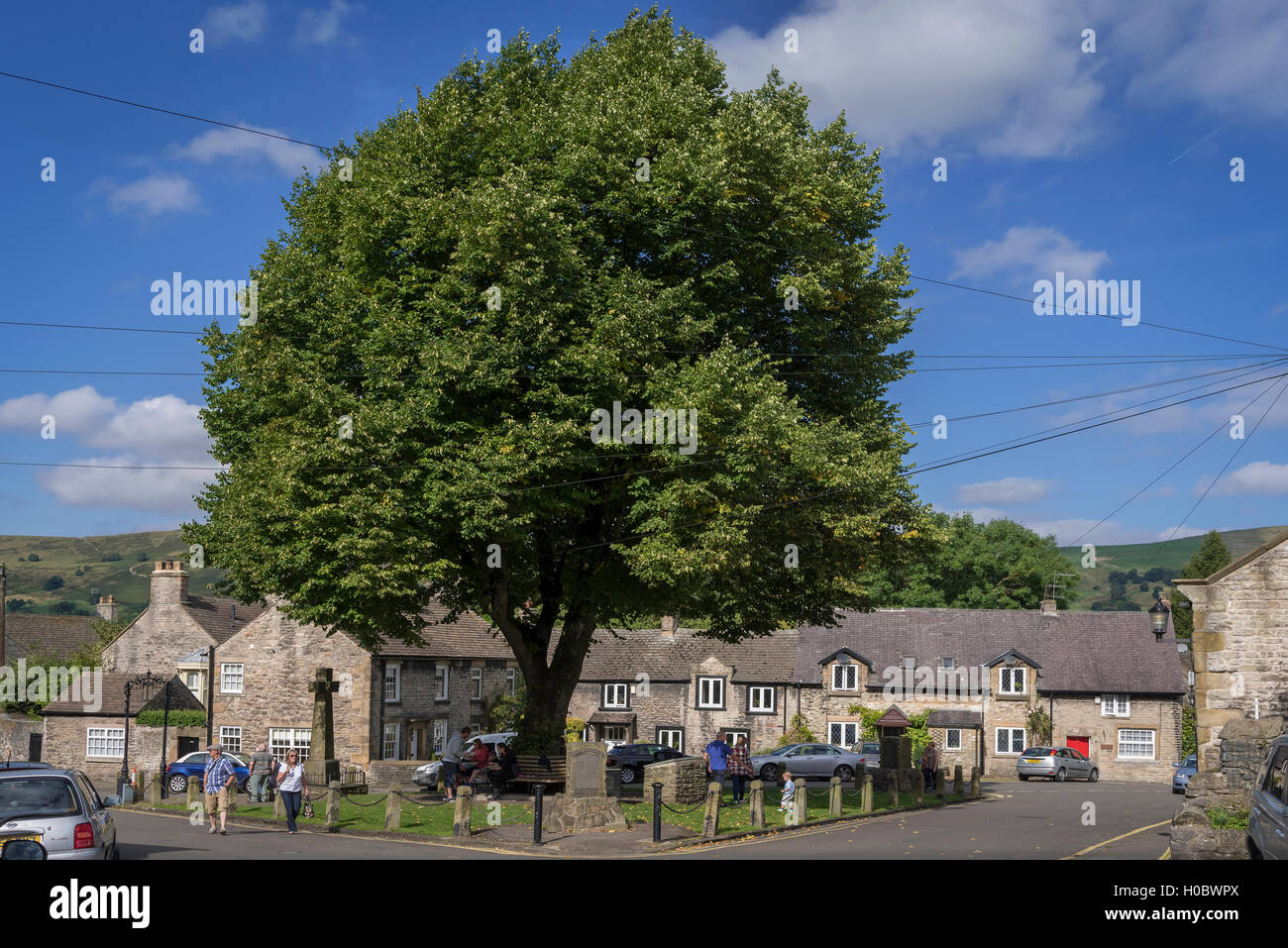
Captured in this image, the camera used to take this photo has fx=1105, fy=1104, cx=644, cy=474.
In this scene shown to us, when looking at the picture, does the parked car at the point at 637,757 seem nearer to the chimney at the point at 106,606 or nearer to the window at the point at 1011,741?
the window at the point at 1011,741

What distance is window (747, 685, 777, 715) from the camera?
5800 centimetres

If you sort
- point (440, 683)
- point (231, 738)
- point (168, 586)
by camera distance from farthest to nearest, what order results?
point (168, 586) < point (440, 683) < point (231, 738)

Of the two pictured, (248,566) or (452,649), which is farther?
(452,649)

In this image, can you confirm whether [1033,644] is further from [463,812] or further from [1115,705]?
[463,812]

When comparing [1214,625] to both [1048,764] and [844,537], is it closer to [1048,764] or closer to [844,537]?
[844,537]

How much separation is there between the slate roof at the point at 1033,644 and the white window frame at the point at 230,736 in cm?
2745

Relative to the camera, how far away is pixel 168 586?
5409 centimetres

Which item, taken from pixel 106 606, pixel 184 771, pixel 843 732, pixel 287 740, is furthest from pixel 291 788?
pixel 106 606

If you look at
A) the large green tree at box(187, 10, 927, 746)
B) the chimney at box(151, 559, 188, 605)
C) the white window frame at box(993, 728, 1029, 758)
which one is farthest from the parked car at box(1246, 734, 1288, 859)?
the chimney at box(151, 559, 188, 605)

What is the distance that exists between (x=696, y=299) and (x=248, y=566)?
12794 millimetres

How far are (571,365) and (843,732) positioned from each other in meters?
38.1

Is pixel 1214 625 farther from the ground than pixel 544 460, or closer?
closer

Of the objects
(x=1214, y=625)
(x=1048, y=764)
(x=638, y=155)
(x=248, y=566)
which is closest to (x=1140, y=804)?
(x=1214, y=625)
